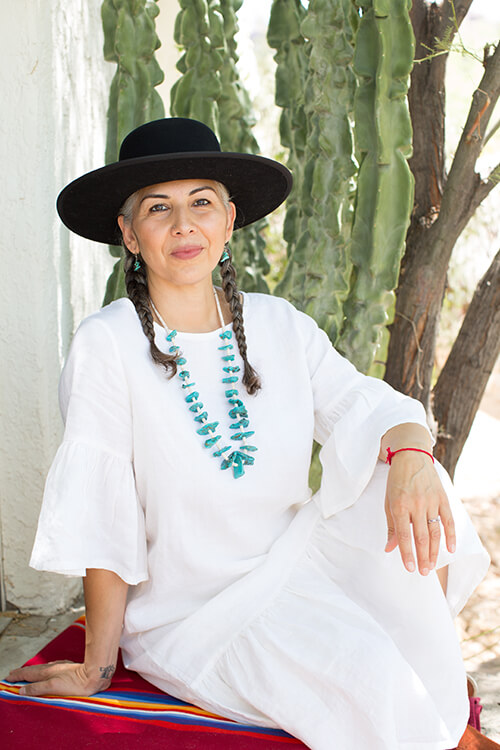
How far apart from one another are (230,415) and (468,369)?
1.51 metres

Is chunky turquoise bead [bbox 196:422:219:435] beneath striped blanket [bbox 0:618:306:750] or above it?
above

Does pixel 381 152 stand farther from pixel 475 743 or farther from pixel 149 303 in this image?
pixel 475 743

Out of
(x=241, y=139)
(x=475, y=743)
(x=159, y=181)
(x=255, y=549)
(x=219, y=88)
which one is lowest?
(x=475, y=743)

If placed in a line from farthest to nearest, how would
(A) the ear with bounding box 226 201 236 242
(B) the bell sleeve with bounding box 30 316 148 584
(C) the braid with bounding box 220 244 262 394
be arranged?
(A) the ear with bounding box 226 201 236 242
(C) the braid with bounding box 220 244 262 394
(B) the bell sleeve with bounding box 30 316 148 584

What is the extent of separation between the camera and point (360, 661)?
1643 mm

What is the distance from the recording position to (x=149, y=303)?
80.3 inches

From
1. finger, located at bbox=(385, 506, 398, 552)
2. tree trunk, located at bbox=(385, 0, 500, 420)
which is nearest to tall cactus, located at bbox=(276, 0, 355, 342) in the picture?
tree trunk, located at bbox=(385, 0, 500, 420)

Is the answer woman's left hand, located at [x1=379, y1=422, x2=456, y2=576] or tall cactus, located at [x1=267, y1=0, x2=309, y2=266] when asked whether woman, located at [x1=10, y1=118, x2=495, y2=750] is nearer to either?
woman's left hand, located at [x1=379, y1=422, x2=456, y2=576]

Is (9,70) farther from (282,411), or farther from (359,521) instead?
(359,521)

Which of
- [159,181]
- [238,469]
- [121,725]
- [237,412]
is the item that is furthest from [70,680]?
[159,181]

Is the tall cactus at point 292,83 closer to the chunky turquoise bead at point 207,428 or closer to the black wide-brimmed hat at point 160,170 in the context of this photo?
the black wide-brimmed hat at point 160,170

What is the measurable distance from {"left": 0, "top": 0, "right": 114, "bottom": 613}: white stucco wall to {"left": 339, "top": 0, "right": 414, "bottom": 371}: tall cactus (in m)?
1.03

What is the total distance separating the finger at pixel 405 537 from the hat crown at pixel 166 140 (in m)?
0.98

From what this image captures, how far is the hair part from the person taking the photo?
1.93 meters
